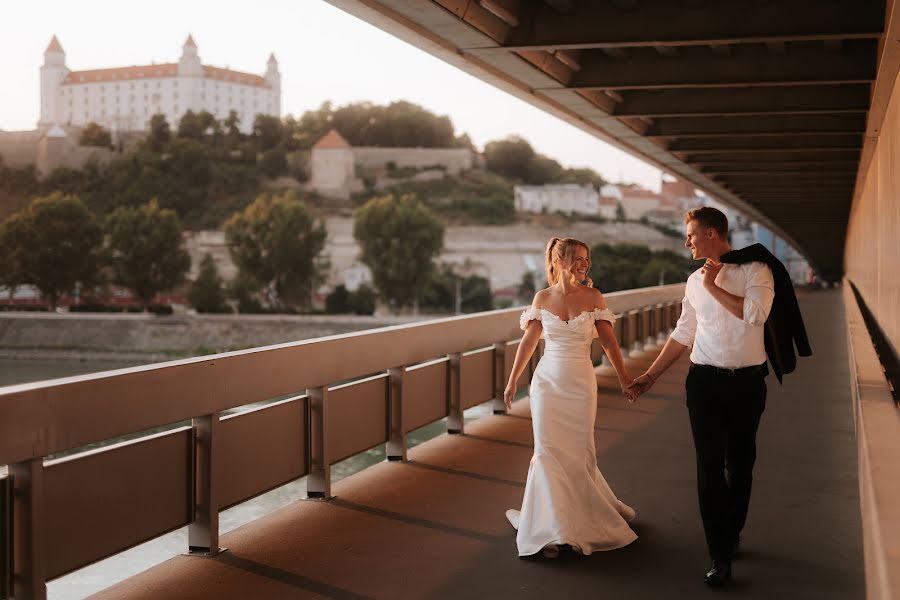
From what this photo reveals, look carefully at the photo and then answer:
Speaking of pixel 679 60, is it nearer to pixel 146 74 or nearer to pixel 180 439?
pixel 180 439

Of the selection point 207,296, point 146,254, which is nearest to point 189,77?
point 146,254

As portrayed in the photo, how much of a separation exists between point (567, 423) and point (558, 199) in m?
155

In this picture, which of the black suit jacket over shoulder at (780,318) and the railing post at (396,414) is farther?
the railing post at (396,414)

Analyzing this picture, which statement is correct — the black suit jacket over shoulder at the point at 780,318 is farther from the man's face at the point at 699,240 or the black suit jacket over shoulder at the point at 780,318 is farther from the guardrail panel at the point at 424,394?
the guardrail panel at the point at 424,394

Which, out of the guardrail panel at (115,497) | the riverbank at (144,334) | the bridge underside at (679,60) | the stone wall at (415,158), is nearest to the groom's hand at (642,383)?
the guardrail panel at (115,497)

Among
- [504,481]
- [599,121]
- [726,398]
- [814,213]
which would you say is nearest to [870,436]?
[726,398]

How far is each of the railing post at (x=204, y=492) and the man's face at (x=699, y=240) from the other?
2435mm

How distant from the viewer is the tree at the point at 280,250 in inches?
4894

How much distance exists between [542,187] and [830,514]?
156020mm

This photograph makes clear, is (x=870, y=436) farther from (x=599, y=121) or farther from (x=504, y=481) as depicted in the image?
(x=599, y=121)

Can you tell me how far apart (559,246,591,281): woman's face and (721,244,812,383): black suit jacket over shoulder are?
96 cm

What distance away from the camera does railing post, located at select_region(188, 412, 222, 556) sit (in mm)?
5445

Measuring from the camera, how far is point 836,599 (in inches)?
188

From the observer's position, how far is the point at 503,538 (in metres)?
5.83
